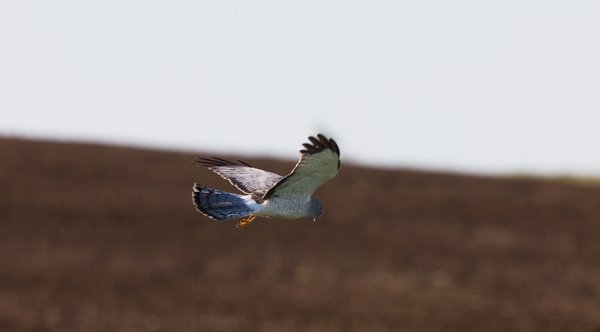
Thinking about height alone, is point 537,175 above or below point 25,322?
above

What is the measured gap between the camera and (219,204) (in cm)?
1065

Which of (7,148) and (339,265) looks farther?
(7,148)

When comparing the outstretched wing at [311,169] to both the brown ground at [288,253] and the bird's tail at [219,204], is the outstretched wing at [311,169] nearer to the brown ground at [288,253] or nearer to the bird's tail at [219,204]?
the bird's tail at [219,204]

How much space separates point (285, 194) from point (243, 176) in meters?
0.86

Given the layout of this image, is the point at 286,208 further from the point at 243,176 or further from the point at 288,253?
the point at 288,253

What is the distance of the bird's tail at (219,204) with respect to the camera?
10445 millimetres

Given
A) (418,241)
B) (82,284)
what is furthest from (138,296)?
(418,241)

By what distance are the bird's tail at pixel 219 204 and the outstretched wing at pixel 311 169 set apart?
20 cm

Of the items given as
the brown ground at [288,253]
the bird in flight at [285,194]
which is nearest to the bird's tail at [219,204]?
the bird in flight at [285,194]

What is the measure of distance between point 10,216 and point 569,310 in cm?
873

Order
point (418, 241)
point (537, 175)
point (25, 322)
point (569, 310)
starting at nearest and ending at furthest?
point (25, 322) → point (569, 310) → point (418, 241) → point (537, 175)

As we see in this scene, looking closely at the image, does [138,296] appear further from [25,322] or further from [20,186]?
[20,186]

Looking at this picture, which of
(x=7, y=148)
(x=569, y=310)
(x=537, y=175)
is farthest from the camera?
(x=537, y=175)

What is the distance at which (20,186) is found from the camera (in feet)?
91.5
